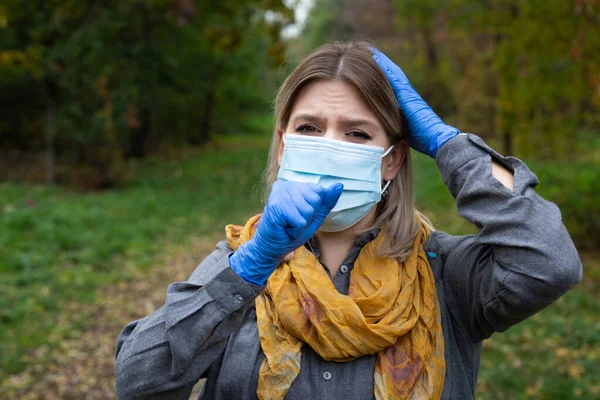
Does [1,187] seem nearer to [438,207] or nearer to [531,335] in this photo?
[438,207]

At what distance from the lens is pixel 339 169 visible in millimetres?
1856

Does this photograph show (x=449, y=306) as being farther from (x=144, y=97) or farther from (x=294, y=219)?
(x=144, y=97)

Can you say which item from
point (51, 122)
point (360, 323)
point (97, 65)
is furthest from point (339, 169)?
point (51, 122)

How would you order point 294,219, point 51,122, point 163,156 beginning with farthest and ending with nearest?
point 163,156 < point 51,122 < point 294,219

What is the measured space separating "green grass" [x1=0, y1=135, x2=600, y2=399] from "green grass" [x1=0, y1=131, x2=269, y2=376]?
0.05ft

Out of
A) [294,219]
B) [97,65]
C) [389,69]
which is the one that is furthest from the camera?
[97,65]

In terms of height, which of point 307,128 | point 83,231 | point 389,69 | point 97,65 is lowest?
point 83,231

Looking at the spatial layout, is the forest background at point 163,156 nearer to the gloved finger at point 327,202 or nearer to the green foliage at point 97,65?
the green foliage at point 97,65

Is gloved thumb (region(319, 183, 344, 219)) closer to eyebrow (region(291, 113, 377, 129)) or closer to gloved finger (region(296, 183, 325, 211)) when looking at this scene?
gloved finger (region(296, 183, 325, 211))

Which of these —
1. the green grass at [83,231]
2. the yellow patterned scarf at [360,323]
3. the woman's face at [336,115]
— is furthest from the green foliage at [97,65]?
the yellow patterned scarf at [360,323]

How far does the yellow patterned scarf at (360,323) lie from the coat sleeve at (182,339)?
0.17 m

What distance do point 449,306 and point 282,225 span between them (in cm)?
68

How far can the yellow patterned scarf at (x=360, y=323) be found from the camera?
1.67 metres

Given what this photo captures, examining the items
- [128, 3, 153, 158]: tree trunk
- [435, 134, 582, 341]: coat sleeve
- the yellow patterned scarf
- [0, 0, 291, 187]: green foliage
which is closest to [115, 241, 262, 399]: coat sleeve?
the yellow patterned scarf
